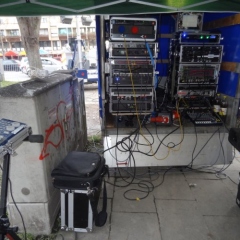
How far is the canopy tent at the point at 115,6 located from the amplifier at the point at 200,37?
341 millimetres

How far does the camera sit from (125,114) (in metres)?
2.60

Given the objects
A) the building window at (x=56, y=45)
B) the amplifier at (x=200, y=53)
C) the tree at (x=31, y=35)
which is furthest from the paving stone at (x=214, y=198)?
the building window at (x=56, y=45)

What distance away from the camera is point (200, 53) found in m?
2.54

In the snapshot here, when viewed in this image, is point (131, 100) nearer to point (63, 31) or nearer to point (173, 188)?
point (173, 188)

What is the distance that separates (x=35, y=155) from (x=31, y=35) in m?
3.72

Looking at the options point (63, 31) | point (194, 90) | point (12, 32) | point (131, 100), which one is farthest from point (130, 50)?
point (12, 32)

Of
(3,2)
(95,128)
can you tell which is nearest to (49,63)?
(95,128)

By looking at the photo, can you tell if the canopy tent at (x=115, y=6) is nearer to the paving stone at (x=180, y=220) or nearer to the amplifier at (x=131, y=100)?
the amplifier at (x=131, y=100)

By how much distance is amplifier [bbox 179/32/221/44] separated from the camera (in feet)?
8.23

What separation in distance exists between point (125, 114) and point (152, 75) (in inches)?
23.2

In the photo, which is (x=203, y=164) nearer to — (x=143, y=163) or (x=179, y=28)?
(x=143, y=163)

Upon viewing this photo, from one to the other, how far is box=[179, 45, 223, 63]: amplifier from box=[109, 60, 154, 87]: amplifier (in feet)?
1.57

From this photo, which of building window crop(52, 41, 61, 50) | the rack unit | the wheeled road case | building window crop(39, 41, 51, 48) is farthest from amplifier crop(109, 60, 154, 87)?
building window crop(39, 41, 51, 48)

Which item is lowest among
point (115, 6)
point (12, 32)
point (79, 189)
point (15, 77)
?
point (15, 77)
